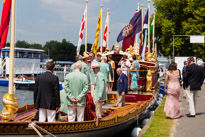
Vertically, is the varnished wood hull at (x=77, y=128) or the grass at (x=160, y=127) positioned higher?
the varnished wood hull at (x=77, y=128)

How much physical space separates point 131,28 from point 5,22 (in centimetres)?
1294

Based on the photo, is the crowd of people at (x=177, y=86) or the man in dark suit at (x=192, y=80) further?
the man in dark suit at (x=192, y=80)

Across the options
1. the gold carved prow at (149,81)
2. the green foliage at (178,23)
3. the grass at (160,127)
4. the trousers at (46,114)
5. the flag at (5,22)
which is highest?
the green foliage at (178,23)

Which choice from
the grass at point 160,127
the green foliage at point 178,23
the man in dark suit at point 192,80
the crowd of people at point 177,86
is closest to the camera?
the grass at point 160,127

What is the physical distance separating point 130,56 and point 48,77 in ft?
31.9

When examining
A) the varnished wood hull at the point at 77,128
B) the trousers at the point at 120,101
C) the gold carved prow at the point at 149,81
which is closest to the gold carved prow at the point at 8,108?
the varnished wood hull at the point at 77,128

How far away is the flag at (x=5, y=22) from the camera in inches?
317

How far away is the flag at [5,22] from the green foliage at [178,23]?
40102mm

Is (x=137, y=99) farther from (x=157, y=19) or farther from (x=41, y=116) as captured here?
(x=157, y=19)

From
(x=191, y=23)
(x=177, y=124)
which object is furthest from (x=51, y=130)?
(x=191, y=23)

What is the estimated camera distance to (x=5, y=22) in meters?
8.12

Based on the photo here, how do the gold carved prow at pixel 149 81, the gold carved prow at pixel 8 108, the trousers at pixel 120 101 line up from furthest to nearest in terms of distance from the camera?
1. the gold carved prow at pixel 149 81
2. the trousers at pixel 120 101
3. the gold carved prow at pixel 8 108

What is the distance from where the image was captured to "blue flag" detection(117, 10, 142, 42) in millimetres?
19656

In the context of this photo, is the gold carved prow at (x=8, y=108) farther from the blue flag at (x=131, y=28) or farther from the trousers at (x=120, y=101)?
the blue flag at (x=131, y=28)
